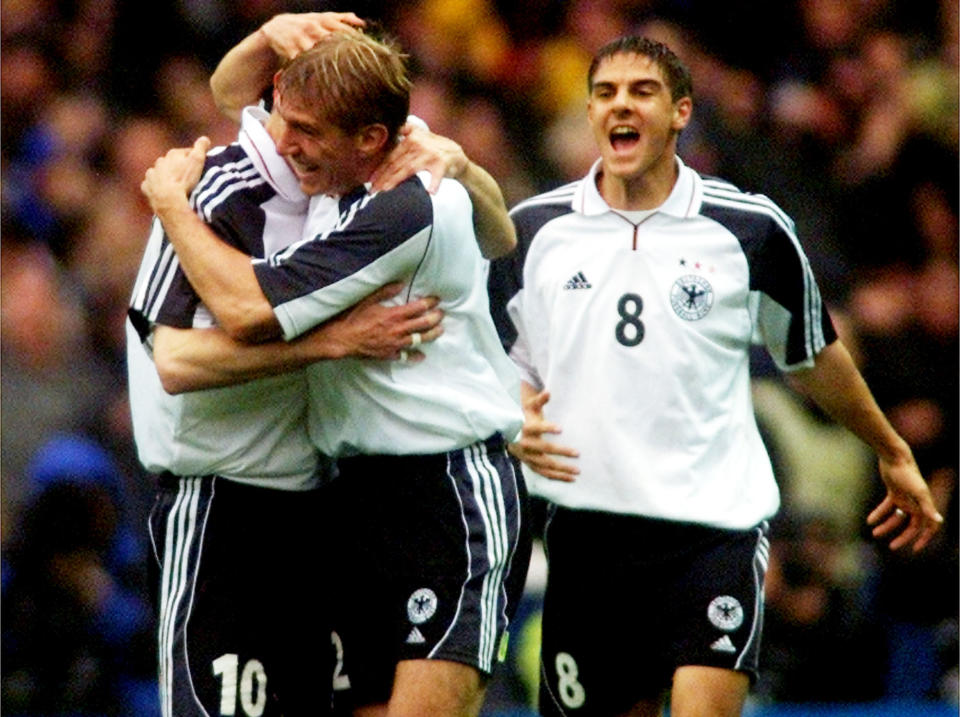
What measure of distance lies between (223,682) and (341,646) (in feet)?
1.16

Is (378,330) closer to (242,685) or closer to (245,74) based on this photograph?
(242,685)

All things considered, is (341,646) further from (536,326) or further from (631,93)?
(631,93)

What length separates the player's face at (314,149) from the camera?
459 cm

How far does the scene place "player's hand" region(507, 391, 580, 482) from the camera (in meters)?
5.54

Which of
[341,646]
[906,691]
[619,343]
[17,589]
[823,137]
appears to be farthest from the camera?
[823,137]

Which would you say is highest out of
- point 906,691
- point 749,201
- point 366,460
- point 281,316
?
point 749,201

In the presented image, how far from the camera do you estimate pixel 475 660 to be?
4.70 m

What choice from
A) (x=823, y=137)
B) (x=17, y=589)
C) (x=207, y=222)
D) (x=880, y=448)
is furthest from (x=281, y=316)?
(x=823, y=137)

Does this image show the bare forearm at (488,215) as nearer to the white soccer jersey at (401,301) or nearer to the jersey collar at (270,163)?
the white soccer jersey at (401,301)

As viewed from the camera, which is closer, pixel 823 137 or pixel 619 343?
pixel 619 343

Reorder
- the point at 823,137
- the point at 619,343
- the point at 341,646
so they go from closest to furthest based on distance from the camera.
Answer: the point at 341,646, the point at 619,343, the point at 823,137

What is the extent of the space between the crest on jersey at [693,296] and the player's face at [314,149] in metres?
1.16

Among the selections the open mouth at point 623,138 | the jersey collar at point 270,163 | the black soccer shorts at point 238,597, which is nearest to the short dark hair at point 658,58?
the open mouth at point 623,138

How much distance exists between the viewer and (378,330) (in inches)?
183
